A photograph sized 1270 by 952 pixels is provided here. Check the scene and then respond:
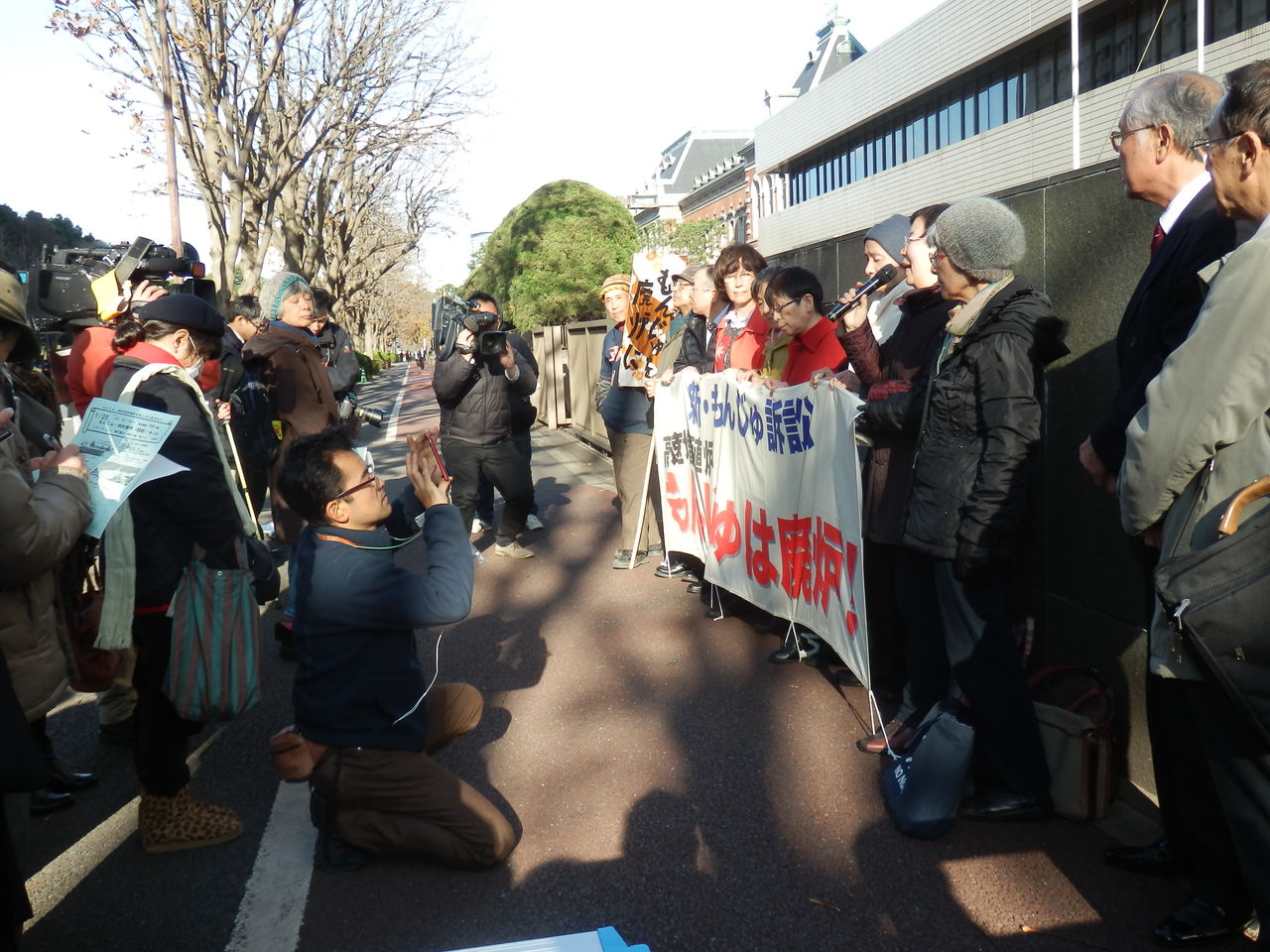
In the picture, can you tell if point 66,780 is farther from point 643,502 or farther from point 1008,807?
point 643,502

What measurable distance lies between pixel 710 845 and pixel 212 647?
5.84 feet

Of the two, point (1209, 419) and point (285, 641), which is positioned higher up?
point (1209, 419)

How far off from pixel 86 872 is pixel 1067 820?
10.7 ft

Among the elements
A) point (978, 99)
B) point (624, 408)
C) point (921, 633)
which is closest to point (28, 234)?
point (978, 99)

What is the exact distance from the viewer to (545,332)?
54.1 ft

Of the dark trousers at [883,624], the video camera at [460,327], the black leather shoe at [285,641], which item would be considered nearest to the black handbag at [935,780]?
the dark trousers at [883,624]

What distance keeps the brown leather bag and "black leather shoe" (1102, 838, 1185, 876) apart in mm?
2450

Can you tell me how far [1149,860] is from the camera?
119 inches

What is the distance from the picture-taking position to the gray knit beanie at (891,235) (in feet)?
16.1

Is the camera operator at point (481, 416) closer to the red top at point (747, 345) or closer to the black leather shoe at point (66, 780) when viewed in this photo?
the red top at point (747, 345)

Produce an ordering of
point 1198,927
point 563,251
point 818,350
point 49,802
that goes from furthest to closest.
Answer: point 563,251 → point 818,350 → point 49,802 → point 1198,927

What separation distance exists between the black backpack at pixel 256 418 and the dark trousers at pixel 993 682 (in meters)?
3.99

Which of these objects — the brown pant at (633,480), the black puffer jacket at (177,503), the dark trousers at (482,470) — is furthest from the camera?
the dark trousers at (482,470)

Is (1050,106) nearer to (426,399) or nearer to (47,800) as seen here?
(426,399)
